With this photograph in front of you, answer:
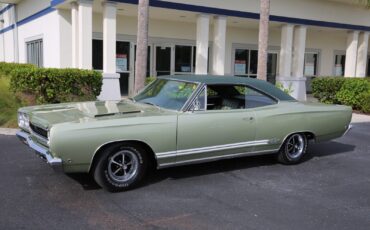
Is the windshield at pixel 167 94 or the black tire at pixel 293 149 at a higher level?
the windshield at pixel 167 94

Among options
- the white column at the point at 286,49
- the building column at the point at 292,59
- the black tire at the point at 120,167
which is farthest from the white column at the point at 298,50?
the black tire at the point at 120,167

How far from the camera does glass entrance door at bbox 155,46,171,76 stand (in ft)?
→ 54.7

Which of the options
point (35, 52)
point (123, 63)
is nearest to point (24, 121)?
point (123, 63)

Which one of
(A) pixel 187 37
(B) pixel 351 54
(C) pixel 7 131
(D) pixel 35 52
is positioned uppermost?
(A) pixel 187 37

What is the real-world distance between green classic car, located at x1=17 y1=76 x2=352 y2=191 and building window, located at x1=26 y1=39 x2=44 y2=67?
11.4 m

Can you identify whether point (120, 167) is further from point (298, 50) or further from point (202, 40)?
point (298, 50)

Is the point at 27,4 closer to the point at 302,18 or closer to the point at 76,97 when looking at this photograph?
the point at 76,97

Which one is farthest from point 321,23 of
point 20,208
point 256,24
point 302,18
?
point 20,208

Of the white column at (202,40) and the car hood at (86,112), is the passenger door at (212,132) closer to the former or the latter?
the car hood at (86,112)

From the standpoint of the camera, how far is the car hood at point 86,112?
4.84 m

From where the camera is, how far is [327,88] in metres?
14.5

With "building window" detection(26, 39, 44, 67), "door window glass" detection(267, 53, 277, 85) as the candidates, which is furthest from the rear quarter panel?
"door window glass" detection(267, 53, 277, 85)

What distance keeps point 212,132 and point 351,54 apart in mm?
15472

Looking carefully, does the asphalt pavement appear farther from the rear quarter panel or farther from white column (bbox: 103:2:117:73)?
white column (bbox: 103:2:117:73)
